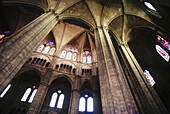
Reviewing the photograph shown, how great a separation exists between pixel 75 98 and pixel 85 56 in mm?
7870

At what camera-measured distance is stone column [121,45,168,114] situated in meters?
5.55

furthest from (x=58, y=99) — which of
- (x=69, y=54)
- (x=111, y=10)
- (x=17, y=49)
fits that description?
(x=111, y=10)

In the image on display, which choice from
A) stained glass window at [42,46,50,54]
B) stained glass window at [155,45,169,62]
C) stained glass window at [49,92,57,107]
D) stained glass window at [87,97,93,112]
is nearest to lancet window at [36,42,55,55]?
stained glass window at [42,46,50,54]

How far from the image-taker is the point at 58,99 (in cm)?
1217

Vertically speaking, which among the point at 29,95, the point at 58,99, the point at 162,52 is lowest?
the point at 58,99

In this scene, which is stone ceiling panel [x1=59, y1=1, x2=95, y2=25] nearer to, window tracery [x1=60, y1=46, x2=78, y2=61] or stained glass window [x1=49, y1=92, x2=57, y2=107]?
window tracery [x1=60, y1=46, x2=78, y2=61]

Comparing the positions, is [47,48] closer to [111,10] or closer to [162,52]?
[111,10]

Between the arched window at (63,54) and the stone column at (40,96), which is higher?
the arched window at (63,54)

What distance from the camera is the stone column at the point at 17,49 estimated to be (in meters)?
3.65

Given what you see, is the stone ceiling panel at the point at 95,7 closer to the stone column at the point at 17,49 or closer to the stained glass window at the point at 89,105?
the stone column at the point at 17,49

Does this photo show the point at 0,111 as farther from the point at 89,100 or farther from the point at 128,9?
the point at 128,9

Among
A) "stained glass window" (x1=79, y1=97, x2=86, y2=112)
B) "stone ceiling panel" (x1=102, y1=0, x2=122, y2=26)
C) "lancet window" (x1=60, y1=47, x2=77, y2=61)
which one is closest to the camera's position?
"stone ceiling panel" (x1=102, y1=0, x2=122, y2=26)

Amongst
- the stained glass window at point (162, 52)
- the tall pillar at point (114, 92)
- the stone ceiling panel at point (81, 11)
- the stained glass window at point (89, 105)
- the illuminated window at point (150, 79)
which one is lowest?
the tall pillar at point (114, 92)

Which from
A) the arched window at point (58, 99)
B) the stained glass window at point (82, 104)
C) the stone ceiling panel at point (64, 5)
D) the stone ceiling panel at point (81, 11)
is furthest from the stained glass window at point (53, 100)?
the stone ceiling panel at point (81, 11)
